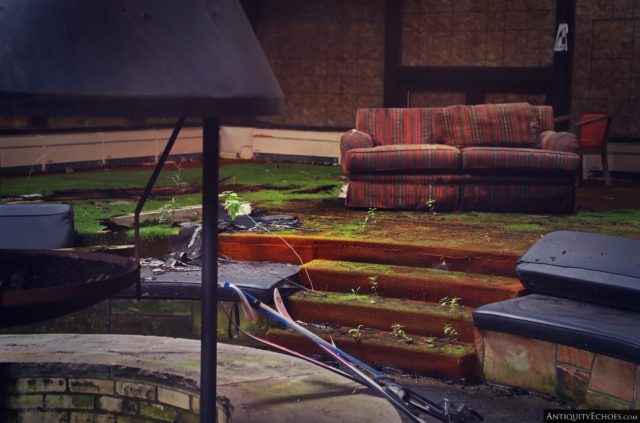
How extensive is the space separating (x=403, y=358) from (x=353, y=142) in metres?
3.26

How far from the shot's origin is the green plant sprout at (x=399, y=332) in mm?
4367

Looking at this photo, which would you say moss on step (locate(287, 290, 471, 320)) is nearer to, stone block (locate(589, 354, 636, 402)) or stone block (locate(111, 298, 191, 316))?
stone block (locate(111, 298, 191, 316))

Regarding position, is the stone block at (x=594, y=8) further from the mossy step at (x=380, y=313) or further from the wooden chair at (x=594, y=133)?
the mossy step at (x=380, y=313)

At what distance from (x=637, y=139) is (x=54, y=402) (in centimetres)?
841

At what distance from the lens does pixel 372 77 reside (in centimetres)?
1148

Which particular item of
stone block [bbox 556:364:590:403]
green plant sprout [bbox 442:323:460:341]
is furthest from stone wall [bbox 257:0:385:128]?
stone block [bbox 556:364:590:403]

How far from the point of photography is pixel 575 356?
3670mm

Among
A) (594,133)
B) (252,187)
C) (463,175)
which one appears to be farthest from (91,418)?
(594,133)

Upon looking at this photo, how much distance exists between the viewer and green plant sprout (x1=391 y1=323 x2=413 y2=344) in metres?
4.37

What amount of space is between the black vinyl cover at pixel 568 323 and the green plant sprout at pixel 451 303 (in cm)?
44

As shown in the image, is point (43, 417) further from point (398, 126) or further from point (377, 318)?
point (398, 126)

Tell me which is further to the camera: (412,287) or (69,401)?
(412,287)

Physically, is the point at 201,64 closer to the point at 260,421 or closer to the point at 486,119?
the point at 260,421

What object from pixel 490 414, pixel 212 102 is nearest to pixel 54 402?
pixel 212 102
